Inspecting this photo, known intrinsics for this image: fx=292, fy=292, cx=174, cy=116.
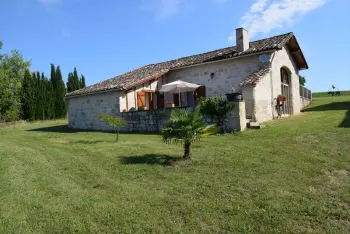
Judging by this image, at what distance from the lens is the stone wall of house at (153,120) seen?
11539 millimetres

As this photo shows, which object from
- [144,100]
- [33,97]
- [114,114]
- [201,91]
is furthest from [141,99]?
[33,97]

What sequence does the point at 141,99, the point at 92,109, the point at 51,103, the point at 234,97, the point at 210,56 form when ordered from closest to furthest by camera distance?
the point at 234,97 → the point at 141,99 → the point at 210,56 → the point at 92,109 → the point at 51,103

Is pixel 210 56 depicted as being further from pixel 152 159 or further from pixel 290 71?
pixel 152 159

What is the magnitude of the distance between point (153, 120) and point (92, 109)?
607 cm

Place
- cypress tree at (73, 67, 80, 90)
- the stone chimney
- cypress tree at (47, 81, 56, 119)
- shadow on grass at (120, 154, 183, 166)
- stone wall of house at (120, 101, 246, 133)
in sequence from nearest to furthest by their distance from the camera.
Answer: shadow on grass at (120, 154, 183, 166)
stone wall of house at (120, 101, 246, 133)
the stone chimney
cypress tree at (47, 81, 56, 119)
cypress tree at (73, 67, 80, 90)

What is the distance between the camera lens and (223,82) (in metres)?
17.4

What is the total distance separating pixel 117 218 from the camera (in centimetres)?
466

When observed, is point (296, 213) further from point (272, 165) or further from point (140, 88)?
point (140, 88)

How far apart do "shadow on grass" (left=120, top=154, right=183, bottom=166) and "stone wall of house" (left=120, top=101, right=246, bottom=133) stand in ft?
14.6

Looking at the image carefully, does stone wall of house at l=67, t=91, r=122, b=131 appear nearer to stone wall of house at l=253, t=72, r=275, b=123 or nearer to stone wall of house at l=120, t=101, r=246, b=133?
stone wall of house at l=120, t=101, r=246, b=133

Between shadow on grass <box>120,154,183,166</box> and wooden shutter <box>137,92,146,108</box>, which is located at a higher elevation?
wooden shutter <box>137,92,146,108</box>

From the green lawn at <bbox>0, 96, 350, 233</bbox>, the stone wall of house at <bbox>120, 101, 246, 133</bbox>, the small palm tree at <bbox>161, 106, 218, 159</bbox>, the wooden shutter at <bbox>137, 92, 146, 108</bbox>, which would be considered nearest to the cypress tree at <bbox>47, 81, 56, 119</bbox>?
the wooden shutter at <bbox>137, 92, 146, 108</bbox>

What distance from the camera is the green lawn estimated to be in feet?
14.5

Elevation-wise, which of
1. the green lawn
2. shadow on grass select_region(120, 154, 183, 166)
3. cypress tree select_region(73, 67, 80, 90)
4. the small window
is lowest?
the green lawn
